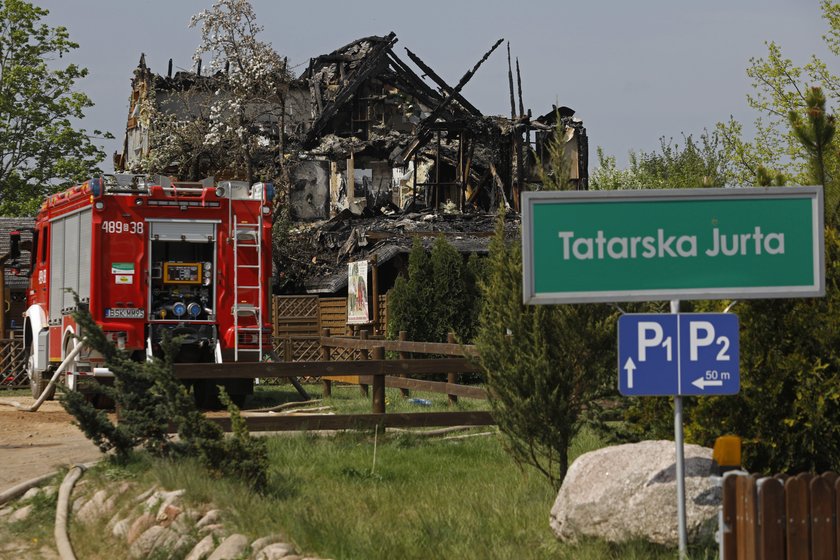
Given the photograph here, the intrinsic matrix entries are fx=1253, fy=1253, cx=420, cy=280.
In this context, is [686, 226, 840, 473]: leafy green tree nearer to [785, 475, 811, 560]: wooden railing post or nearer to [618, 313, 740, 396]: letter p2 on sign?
[618, 313, 740, 396]: letter p2 on sign

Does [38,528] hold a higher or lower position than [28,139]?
lower

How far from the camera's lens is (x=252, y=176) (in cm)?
4391

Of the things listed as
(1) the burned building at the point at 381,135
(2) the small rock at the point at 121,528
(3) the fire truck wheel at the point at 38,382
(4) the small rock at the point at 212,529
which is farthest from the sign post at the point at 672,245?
(1) the burned building at the point at 381,135

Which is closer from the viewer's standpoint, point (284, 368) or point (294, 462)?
point (294, 462)

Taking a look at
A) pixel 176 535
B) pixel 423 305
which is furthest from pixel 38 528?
pixel 423 305

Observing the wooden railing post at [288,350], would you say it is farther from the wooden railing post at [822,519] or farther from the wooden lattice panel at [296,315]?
the wooden railing post at [822,519]

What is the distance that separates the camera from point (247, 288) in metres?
19.4

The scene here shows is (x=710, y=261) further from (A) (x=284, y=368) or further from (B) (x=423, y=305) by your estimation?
(B) (x=423, y=305)

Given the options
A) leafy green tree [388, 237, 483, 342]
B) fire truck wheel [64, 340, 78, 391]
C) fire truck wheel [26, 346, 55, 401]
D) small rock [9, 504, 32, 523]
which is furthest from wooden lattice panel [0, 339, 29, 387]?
small rock [9, 504, 32, 523]

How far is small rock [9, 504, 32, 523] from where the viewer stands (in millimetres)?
11211

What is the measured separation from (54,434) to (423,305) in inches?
486

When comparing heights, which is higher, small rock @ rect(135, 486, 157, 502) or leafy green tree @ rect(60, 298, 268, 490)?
leafy green tree @ rect(60, 298, 268, 490)

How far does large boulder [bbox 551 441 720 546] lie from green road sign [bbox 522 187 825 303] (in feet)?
4.04

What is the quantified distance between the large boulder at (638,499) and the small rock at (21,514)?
5299mm
